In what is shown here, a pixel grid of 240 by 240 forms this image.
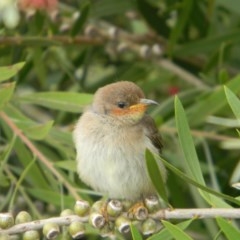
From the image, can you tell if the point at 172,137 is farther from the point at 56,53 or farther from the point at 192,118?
the point at 56,53

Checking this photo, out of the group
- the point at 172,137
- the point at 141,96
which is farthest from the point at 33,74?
the point at 141,96

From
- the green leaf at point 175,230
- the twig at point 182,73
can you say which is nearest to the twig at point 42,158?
the green leaf at point 175,230

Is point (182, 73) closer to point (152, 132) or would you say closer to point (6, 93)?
point (152, 132)

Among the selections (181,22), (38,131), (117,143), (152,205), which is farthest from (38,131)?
(181,22)

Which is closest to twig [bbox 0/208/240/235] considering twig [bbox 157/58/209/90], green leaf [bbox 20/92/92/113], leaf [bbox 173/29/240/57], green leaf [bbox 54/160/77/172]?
green leaf [bbox 54/160/77/172]

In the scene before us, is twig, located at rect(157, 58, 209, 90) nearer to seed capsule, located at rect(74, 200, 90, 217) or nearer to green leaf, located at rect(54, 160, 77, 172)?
green leaf, located at rect(54, 160, 77, 172)
